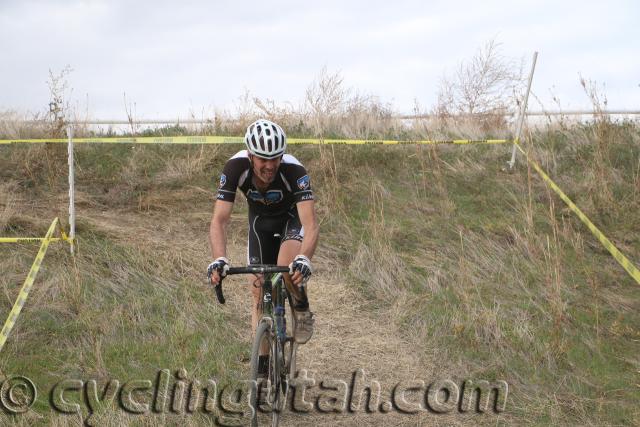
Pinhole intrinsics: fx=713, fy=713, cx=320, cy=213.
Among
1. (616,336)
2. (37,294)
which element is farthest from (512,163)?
(37,294)

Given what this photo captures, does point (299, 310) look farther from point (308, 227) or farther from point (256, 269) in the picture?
point (256, 269)

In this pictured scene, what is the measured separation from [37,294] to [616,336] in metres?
6.17

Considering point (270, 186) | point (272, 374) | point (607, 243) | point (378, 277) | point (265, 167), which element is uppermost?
point (265, 167)

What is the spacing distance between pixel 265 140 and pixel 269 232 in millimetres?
948

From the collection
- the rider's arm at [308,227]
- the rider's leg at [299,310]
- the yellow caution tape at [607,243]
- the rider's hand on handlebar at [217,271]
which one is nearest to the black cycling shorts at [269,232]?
the rider's leg at [299,310]

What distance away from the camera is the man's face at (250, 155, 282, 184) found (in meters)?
5.22

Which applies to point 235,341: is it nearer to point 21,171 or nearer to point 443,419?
point 443,419

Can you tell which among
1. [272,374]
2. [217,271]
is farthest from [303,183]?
[272,374]

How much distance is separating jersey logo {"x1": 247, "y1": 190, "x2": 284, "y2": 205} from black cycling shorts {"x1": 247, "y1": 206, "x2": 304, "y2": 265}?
5.9 inches

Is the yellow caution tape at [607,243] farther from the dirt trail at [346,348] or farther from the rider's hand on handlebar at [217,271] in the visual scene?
the rider's hand on handlebar at [217,271]

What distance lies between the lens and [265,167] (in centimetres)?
526

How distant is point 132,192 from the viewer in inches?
428

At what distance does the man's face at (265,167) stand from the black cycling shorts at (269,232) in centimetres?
45

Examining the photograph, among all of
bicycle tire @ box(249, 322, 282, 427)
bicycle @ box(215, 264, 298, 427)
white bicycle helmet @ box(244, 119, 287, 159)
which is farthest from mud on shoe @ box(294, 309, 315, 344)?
white bicycle helmet @ box(244, 119, 287, 159)
